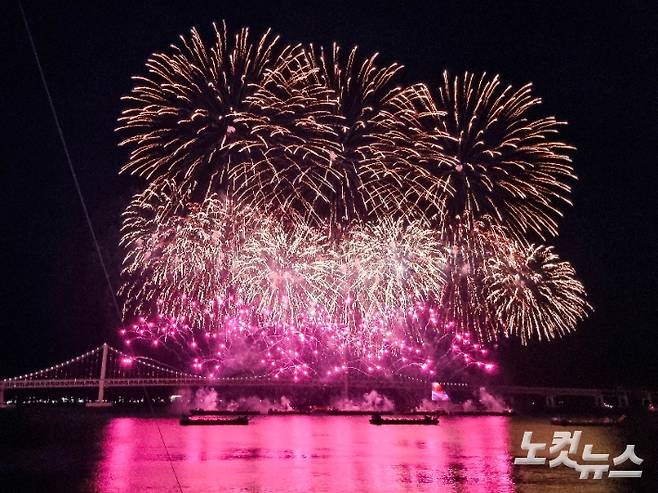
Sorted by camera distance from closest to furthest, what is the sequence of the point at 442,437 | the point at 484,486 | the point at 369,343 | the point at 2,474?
the point at 484,486, the point at 2,474, the point at 442,437, the point at 369,343

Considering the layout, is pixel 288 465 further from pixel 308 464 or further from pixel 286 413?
pixel 286 413

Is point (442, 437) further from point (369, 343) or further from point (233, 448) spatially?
point (233, 448)

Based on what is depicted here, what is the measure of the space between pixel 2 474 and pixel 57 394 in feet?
482

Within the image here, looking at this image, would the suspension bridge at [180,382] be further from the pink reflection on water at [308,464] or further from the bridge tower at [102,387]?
the pink reflection on water at [308,464]

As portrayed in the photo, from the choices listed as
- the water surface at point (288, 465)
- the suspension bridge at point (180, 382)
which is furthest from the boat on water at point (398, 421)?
the suspension bridge at point (180, 382)

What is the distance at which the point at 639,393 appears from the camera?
108 metres

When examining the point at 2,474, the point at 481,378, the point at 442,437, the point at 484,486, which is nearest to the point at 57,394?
the point at 481,378

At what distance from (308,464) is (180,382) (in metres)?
90.3

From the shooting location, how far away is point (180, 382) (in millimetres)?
115562

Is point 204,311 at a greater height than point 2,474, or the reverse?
point 204,311

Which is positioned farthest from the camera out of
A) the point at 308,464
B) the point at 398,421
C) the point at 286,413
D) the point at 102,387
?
the point at 102,387

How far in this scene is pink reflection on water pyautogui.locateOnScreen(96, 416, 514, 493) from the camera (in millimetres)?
23172

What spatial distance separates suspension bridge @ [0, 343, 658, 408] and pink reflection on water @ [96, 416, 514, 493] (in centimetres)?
6007

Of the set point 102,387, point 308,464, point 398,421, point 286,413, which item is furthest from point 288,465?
point 102,387
